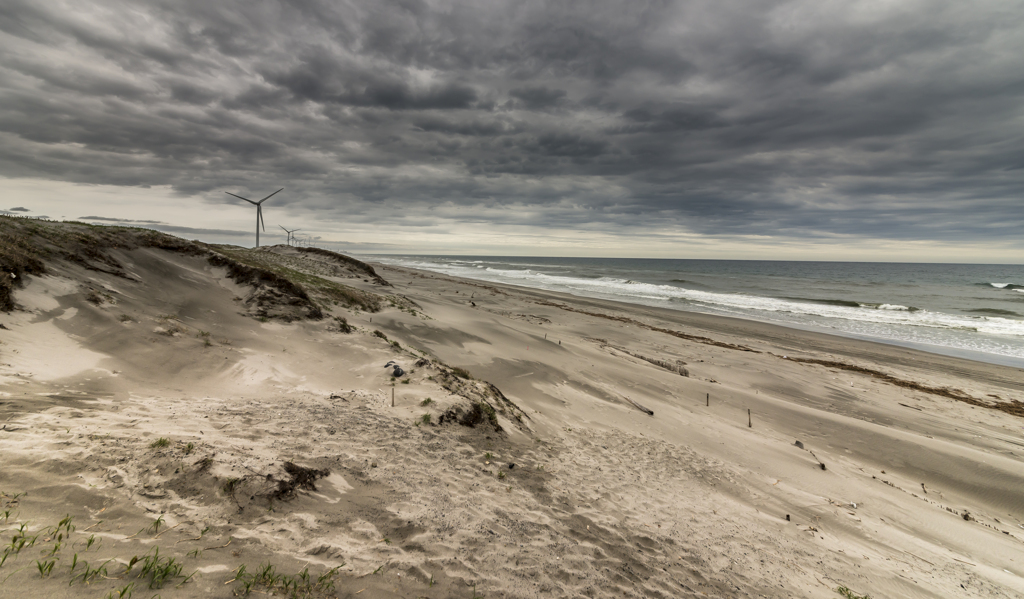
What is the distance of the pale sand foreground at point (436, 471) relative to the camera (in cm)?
363

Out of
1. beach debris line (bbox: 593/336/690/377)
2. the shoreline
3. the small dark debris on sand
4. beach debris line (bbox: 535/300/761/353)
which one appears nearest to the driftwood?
beach debris line (bbox: 593/336/690/377)

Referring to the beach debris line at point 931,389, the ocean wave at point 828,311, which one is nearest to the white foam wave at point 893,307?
the ocean wave at point 828,311

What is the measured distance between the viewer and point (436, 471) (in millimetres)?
5754

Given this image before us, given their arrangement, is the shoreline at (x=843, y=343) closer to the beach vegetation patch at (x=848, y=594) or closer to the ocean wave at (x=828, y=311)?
the ocean wave at (x=828, y=311)

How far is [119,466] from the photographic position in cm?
395

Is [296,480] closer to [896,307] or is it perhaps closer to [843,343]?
[843,343]

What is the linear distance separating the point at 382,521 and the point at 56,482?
290 centimetres

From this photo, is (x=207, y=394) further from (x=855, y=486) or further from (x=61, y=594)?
(x=855, y=486)

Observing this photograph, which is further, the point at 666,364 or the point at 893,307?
the point at 893,307

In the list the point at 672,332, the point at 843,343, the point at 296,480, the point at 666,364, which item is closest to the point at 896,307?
the point at 843,343

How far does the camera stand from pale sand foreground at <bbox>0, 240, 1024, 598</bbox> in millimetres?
3633

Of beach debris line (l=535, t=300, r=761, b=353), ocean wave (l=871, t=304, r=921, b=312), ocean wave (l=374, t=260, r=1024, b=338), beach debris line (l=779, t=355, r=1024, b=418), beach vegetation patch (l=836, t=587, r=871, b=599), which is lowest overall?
beach vegetation patch (l=836, t=587, r=871, b=599)

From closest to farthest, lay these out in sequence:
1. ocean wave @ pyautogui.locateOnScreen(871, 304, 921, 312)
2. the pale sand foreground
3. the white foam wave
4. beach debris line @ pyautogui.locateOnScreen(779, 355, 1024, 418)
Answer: the pale sand foreground < beach debris line @ pyautogui.locateOnScreen(779, 355, 1024, 418) < ocean wave @ pyautogui.locateOnScreen(871, 304, 921, 312) < the white foam wave

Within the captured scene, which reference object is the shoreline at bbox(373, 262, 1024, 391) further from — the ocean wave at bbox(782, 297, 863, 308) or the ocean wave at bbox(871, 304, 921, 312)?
the ocean wave at bbox(871, 304, 921, 312)
